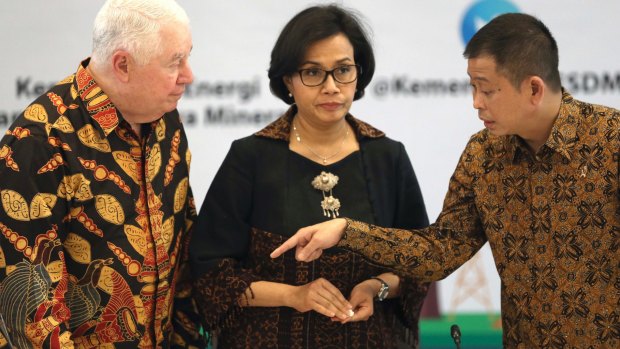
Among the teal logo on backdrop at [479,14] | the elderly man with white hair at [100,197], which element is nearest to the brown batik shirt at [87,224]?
the elderly man with white hair at [100,197]

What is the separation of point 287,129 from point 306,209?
0.28 metres

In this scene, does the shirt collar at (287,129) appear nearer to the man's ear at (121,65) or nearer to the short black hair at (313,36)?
the short black hair at (313,36)

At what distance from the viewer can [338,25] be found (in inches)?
114

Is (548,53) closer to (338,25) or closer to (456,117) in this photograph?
(338,25)

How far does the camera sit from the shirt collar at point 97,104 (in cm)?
257

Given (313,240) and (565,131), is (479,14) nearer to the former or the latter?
(565,131)

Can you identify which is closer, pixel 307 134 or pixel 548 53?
pixel 548 53

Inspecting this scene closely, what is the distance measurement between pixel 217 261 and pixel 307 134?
51 centimetres

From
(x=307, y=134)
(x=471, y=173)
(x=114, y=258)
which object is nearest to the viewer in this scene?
(x=114, y=258)

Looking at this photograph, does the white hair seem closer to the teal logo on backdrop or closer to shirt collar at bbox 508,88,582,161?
shirt collar at bbox 508,88,582,161

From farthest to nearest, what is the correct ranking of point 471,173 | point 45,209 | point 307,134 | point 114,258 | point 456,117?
point 456,117 < point 307,134 < point 471,173 < point 114,258 < point 45,209

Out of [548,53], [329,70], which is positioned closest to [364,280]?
[329,70]

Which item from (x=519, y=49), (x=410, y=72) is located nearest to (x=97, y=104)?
(x=519, y=49)

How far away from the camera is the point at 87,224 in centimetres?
252
